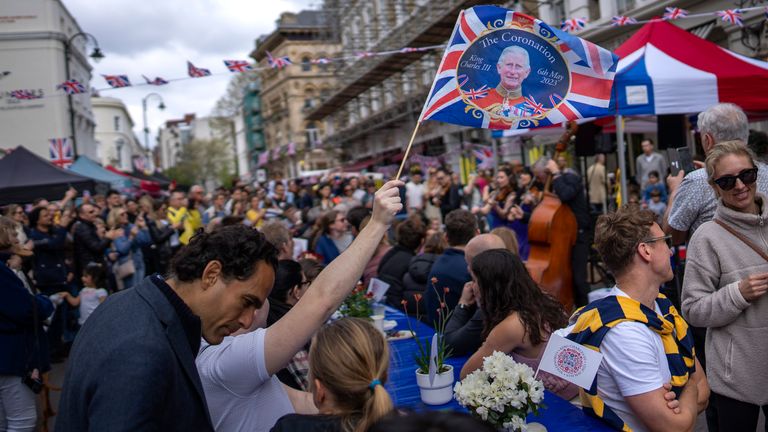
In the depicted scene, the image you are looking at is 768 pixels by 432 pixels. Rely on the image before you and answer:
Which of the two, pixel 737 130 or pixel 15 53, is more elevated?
pixel 15 53

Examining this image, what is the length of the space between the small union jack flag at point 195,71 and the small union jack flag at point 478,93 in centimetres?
720

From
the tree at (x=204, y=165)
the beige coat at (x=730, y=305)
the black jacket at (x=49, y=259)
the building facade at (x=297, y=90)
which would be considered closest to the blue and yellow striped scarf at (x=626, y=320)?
the beige coat at (x=730, y=305)

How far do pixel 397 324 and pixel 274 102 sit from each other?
209ft

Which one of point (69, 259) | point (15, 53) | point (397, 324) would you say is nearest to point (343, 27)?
point (15, 53)

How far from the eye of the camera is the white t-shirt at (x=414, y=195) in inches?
563

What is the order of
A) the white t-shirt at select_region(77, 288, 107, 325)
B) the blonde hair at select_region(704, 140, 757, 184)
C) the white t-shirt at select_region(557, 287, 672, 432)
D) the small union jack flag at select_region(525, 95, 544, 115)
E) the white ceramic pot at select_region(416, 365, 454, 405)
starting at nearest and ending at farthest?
the white t-shirt at select_region(557, 287, 672, 432) < the blonde hair at select_region(704, 140, 757, 184) < the white ceramic pot at select_region(416, 365, 454, 405) < the small union jack flag at select_region(525, 95, 544, 115) < the white t-shirt at select_region(77, 288, 107, 325)

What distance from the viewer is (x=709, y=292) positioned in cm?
286

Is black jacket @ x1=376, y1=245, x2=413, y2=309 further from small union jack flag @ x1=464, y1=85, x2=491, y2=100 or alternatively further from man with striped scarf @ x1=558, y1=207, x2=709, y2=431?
man with striped scarf @ x1=558, y1=207, x2=709, y2=431

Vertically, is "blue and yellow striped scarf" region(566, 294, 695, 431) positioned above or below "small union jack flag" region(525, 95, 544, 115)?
below

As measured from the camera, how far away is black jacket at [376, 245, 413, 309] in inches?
227

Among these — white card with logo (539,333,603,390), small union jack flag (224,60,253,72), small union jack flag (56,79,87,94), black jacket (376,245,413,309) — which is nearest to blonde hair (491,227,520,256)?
black jacket (376,245,413,309)

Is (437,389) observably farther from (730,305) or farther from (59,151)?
(59,151)

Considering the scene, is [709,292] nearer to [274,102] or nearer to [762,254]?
[762,254]

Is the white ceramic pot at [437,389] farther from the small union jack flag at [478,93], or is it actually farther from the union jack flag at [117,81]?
the union jack flag at [117,81]
